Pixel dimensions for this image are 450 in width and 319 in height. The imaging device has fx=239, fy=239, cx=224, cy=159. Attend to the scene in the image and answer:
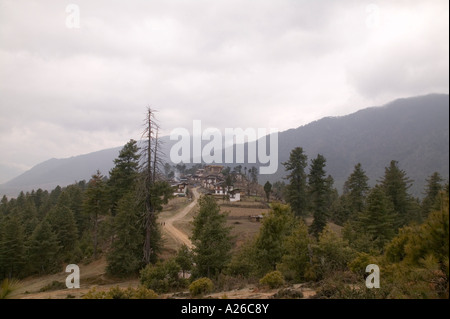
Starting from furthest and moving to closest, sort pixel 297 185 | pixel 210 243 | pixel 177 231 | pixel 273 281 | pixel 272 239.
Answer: pixel 177 231 → pixel 297 185 → pixel 210 243 → pixel 272 239 → pixel 273 281

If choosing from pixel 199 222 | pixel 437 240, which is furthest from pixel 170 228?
pixel 437 240

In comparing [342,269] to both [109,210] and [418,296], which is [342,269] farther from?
[109,210]

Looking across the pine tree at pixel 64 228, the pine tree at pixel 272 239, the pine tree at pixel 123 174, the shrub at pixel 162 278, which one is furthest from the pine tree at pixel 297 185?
the pine tree at pixel 64 228

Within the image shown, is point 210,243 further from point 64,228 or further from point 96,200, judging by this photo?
point 64,228

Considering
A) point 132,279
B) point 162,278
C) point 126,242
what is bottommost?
point 132,279

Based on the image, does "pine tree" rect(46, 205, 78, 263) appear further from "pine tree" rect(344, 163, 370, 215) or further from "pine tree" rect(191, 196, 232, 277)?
"pine tree" rect(344, 163, 370, 215)

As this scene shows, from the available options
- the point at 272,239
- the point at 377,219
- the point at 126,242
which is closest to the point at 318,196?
the point at 377,219
